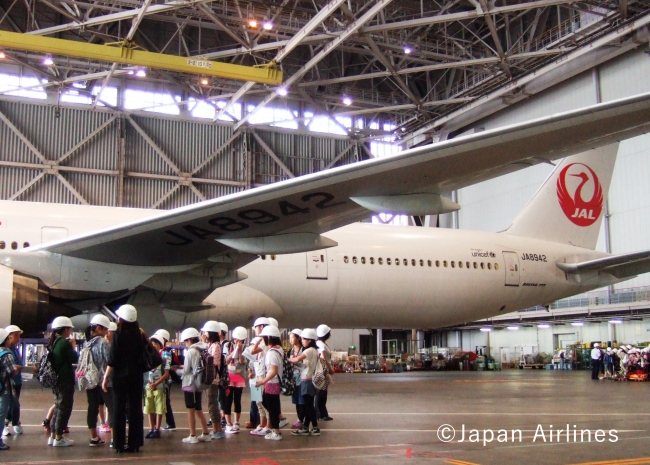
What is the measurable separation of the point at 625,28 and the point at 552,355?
57.1 feet

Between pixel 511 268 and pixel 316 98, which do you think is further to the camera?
pixel 316 98

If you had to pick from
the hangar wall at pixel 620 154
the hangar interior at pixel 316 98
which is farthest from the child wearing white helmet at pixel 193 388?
the hangar wall at pixel 620 154

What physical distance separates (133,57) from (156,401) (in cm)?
2587

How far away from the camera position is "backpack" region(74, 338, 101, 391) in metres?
7.28

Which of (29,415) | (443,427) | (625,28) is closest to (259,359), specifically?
(443,427)

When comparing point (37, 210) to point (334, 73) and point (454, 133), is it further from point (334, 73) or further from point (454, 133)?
point (454, 133)

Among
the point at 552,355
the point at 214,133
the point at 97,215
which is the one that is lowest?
the point at 552,355

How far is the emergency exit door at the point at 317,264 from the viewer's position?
50.8 feet

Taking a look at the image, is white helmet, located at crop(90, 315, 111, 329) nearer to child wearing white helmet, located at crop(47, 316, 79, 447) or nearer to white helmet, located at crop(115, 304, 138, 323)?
child wearing white helmet, located at crop(47, 316, 79, 447)

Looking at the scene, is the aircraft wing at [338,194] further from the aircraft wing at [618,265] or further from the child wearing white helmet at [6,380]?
the aircraft wing at [618,265]

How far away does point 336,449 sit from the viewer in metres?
6.89

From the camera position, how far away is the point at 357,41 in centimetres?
3109

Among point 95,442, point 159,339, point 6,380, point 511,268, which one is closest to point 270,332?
point 159,339

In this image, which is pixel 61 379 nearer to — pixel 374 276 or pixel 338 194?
pixel 338 194
